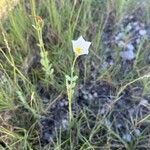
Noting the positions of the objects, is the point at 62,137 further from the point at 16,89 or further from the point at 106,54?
the point at 106,54

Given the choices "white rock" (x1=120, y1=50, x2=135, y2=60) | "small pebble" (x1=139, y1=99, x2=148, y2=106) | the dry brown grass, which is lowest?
"small pebble" (x1=139, y1=99, x2=148, y2=106)

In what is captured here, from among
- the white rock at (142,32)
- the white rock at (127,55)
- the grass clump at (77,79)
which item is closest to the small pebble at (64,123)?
the grass clump at (77,79)

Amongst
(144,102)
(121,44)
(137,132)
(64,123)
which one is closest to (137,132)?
(137,132)

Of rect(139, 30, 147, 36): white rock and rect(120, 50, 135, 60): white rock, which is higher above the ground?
rect(139, 30, 147, 36): white rock

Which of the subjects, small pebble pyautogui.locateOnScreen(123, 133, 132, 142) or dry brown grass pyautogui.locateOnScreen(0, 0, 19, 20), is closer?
small pebble pyautogui.locateOnScreen(123, 133, 132, 142)

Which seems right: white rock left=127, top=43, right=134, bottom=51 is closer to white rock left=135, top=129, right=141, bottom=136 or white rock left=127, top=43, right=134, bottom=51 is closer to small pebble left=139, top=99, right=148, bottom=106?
small pebble left=139, top=99, right=148, bottom=106

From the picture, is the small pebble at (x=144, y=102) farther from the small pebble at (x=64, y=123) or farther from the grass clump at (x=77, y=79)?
the small pebble at (x=64, y=123)

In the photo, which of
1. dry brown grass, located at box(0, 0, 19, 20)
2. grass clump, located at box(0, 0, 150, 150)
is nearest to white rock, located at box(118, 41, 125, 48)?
grass clump, located at box(0, 0, 150, 150)

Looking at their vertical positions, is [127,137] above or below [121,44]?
below

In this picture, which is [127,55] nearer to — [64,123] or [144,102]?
[144,102]
